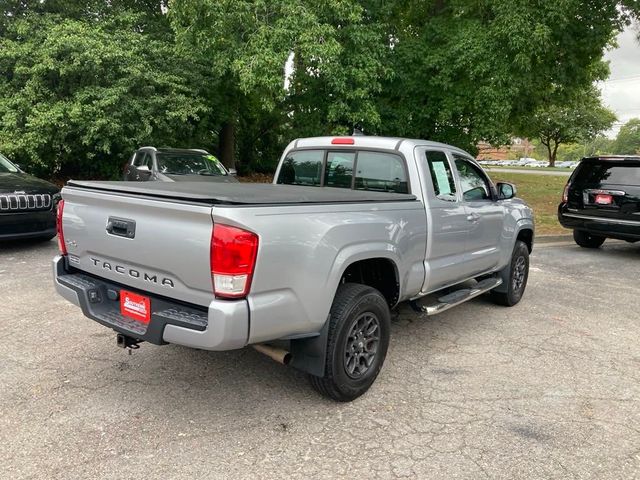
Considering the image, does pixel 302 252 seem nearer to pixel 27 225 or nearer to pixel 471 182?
pixel 471 182

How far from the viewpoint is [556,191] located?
20.0 metres

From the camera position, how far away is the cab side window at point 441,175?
14.1 ft

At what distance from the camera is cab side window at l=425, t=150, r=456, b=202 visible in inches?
169

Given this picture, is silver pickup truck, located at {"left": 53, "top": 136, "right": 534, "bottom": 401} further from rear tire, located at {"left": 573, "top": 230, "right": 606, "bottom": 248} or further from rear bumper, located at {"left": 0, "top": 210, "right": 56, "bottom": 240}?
rear tire, located at {"left": 573, "top": 230, "right": 606, "bottom": 248}

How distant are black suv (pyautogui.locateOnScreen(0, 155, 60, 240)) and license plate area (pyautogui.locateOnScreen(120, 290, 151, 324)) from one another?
4935 mm

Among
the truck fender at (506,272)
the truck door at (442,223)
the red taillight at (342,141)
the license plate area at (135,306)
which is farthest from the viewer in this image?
the truck fender at (506,272)

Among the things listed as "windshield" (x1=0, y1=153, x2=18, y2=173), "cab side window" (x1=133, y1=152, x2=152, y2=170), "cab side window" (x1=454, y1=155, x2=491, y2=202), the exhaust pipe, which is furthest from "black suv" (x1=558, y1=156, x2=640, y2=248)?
"windshield" (x1=0, y1=153, x2=18, y2=173)

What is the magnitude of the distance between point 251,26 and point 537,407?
10.1 metres

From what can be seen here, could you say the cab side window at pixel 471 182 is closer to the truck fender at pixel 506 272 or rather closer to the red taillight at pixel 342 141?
the truck fender at pixel 506 272

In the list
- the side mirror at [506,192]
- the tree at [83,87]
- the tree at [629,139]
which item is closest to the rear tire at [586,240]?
the side mirror at [506,192]

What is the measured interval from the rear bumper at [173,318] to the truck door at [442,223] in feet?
6.57

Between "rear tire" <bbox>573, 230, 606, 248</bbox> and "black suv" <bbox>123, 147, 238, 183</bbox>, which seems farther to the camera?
"black suv" <bbox>123, 147, 238, 183</bbox>

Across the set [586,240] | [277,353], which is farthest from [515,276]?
[586,240]

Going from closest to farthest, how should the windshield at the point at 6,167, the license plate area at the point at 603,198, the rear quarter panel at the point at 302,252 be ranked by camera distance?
the rear quarter panel at the point at 302,252
the windshield at the point at 6,167
the license plate area at the point at 603,198
